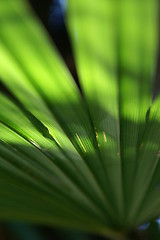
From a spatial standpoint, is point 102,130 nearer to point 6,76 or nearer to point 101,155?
point 101,155

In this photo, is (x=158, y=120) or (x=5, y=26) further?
(x=158, y=120)

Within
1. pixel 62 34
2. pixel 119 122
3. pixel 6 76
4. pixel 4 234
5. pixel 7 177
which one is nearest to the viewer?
pixel 6 76

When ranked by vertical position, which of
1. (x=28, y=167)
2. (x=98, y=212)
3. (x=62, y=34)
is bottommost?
(x=98, y=212)

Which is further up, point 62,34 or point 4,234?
point 62,34

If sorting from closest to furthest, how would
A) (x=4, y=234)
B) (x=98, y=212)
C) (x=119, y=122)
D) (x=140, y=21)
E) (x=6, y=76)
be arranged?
(x=140, y=21)
(x=6, y=76)
(x=119, y=122)
(x=98, y=212)
(x=4, y=234)

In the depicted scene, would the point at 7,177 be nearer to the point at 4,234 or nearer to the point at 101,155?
the point at 101,155

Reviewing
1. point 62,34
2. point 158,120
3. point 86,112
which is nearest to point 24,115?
point 86,112

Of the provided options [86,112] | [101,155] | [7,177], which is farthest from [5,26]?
[7,177]
